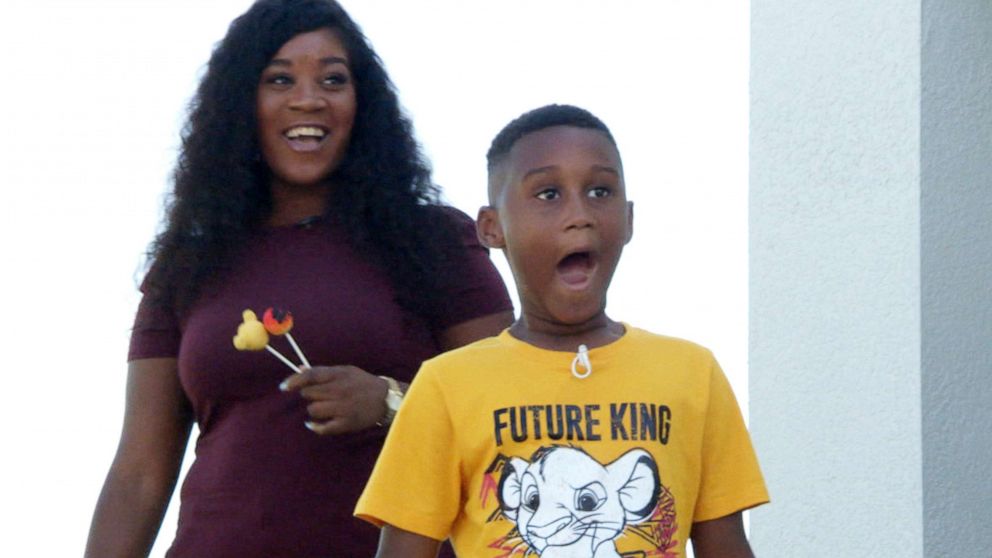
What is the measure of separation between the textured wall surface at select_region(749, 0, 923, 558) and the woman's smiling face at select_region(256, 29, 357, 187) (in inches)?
59.5

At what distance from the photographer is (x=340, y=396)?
3061mm

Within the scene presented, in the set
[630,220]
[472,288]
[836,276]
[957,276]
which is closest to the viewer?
[630,220]

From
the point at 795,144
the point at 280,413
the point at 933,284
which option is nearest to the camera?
the point at 280,413

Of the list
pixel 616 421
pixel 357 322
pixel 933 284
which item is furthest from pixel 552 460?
pixel 933 284

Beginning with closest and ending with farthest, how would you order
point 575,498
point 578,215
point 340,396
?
point 575,498 → point 578,215 → point 340,396

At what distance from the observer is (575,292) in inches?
106

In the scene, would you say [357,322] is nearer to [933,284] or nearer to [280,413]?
[280,413]

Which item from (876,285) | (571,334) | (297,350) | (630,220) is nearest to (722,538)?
(571,334)

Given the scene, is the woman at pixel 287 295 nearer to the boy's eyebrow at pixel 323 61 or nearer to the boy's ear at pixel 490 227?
the boy's eyebrow at pixel 323 61

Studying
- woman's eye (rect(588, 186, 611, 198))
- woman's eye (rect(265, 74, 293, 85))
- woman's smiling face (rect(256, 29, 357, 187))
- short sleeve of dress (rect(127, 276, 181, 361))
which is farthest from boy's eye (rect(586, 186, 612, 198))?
short sleeve of dress (rect(127, 276, 181, 361))

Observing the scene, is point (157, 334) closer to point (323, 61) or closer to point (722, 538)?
point (323, 61)

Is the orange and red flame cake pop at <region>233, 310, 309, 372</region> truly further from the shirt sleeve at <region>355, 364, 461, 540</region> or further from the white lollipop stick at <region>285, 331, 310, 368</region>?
the shirt sleeve at <region>355, 364, 461, 540</region>

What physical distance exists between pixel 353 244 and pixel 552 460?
0.88m

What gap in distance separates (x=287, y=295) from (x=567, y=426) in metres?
0.81
